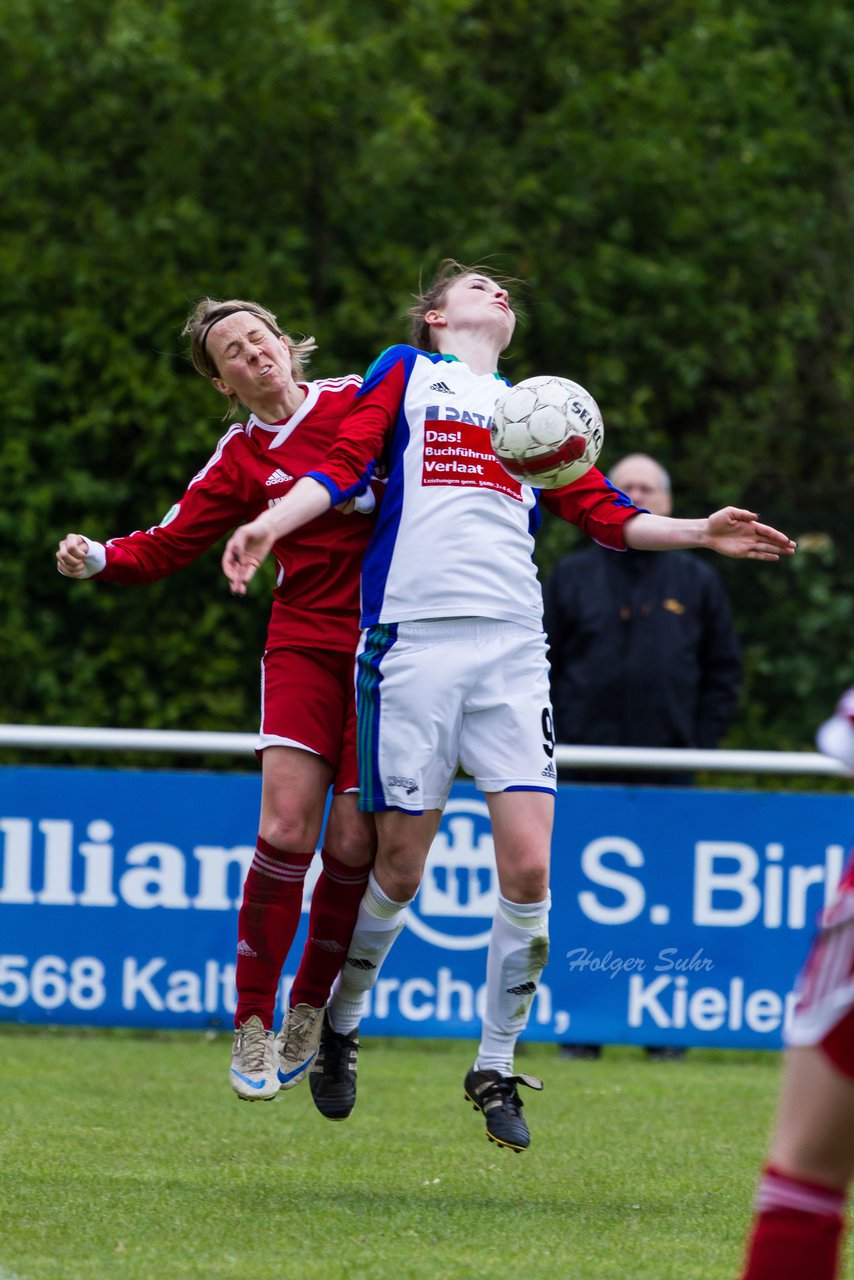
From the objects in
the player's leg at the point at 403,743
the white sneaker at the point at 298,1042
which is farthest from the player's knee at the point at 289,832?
the white sneaker at the point at 298,1042

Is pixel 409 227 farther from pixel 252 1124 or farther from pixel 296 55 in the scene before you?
pixel 252 1124

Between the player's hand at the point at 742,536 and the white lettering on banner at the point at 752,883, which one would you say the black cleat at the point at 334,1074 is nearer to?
the player's hand at the point at 742,536

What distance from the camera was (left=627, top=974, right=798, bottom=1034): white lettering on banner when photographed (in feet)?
27.2

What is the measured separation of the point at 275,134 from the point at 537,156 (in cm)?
186

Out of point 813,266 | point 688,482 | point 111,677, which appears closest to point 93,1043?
point 111,677

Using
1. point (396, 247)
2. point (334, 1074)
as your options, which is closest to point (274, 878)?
point (334, 1074)

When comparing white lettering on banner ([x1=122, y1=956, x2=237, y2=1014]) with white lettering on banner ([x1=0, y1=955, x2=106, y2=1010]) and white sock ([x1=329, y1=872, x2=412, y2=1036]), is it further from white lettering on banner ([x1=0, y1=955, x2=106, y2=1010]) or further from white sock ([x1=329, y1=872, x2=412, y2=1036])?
white sock ([x1=329, y1=872, x2=412, y2=1036])

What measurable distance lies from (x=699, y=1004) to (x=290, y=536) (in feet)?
12.1

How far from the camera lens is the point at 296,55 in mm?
11328

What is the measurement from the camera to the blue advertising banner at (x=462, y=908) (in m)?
8.23

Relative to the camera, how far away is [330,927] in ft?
18.2

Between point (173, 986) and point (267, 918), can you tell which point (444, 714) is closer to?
point (267, 918)

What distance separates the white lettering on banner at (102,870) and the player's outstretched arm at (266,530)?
3.75 meters

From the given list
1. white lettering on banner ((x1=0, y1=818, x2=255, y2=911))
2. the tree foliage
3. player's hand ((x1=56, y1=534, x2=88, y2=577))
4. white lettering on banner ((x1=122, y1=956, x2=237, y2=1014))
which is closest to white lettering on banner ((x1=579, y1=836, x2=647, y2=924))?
white lettering on banner ((x1=0, y1=818, x2=255, y2=911))
